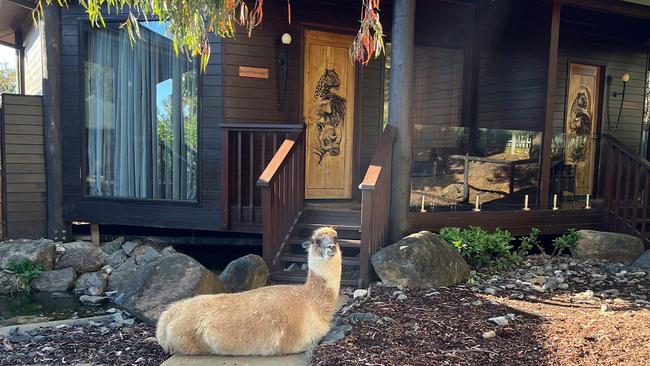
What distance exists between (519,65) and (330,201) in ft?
12.5

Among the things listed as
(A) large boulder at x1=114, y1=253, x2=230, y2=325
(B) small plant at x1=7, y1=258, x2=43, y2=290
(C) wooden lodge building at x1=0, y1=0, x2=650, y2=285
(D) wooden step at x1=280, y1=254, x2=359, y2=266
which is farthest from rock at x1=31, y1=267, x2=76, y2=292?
(D) wooden step at x1=280, y1=254, x2=359, y2=266

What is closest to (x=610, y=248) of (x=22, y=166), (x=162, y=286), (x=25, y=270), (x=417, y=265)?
(x=417, y=265)

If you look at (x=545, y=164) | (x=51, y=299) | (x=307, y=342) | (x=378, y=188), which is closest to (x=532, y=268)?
(x=545, y=164)

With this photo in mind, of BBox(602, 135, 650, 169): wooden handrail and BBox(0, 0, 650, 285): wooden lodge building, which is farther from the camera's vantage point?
BBox(602, 135, 650, 169): wooden handrail

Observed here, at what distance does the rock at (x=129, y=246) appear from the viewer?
6142mm

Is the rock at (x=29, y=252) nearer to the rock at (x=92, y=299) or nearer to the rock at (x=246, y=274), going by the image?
the rock at (x=92, y=299)

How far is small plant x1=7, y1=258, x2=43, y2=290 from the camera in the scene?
5.12 metres

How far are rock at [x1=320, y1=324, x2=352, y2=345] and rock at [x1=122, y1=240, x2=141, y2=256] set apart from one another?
3974 mm

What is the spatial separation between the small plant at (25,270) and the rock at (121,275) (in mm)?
755

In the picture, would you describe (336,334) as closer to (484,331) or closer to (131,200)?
(484,331)

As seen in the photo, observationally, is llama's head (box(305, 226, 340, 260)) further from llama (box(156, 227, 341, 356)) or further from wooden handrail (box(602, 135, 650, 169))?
wooden handrail (box(602, 135, 650, 169))

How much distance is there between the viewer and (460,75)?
7.70m

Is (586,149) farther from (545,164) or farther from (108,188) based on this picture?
(108,188)

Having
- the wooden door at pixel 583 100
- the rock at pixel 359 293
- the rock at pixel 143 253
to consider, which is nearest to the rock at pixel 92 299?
the rock at pixel 143 253
